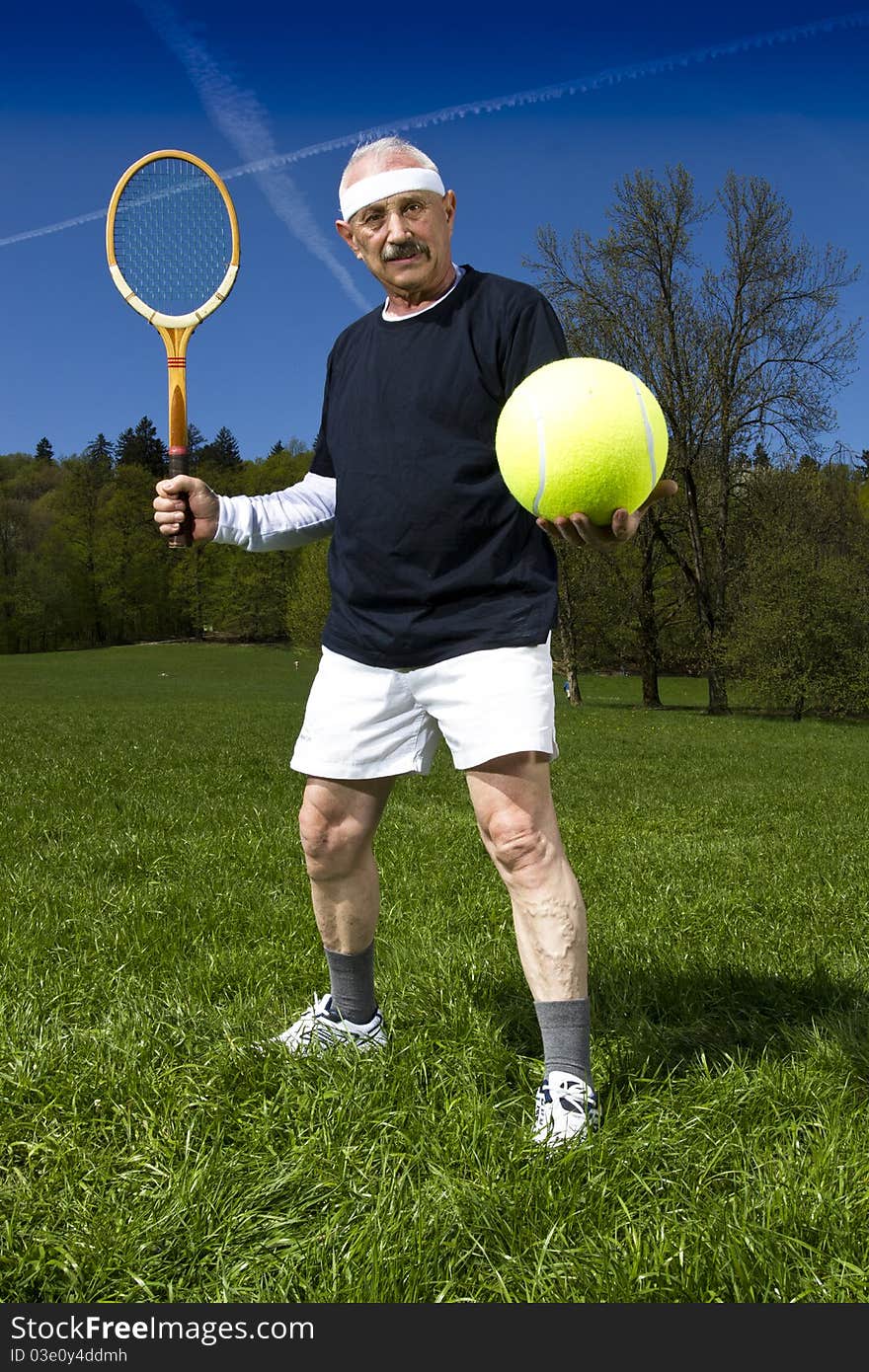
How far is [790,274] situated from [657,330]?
14.5 feet

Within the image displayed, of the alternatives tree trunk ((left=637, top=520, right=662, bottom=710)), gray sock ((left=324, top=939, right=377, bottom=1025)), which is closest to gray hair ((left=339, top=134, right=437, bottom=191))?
gray sock ((left=324, top=939, right=377, bottom=1025))

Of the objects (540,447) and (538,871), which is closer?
(540,447)

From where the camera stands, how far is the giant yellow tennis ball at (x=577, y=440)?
105 inches

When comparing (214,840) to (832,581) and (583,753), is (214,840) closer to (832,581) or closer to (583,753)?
(583,753)

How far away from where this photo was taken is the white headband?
299 centimetres

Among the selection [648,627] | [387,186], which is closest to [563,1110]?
[387,186]

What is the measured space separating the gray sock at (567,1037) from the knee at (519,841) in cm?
37

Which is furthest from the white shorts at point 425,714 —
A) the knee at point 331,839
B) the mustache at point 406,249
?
the mustache at point 406,249

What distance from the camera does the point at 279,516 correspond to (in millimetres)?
3512

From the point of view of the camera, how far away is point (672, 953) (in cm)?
443

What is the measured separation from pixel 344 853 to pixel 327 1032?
1.96ft

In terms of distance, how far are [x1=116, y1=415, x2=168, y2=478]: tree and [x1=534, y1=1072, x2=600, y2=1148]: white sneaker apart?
93.8 meters

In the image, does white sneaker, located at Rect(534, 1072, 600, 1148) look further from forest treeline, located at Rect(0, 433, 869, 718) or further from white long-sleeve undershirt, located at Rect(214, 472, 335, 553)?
forest treeline, located at Rect(0, 433, 869, 718)

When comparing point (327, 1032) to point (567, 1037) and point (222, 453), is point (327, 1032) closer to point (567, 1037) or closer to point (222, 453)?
point (567, 1037)
